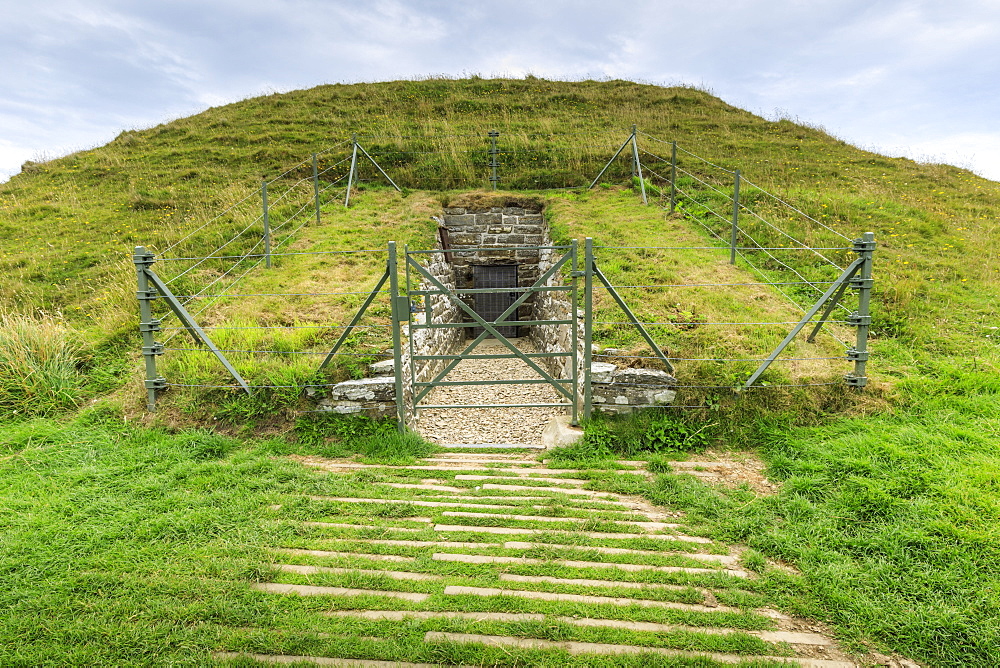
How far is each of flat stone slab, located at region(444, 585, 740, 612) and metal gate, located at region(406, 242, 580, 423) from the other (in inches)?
91.2

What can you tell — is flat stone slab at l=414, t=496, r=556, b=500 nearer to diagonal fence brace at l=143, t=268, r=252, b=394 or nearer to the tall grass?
diagonal fence brace at l=143, t=268, r=252, b=394

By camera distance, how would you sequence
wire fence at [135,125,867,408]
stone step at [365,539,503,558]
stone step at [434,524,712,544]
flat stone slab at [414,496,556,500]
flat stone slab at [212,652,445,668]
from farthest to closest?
wire fence at [135,125,867,408]
flat stone slab at [414,496,556,500]
stone step at [434,524,712,544]
stone step at [365,539,503,558]
flat stone slab at [212,652,445,668]

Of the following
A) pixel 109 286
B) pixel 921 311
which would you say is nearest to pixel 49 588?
pixel 109 286

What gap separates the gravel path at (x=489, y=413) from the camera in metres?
6.70

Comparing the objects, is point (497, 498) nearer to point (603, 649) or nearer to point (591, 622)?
point (591, 622)

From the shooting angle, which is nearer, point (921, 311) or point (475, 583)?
point (475, 583)

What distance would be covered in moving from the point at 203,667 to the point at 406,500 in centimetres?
192

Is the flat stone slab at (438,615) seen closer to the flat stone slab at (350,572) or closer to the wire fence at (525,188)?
the flat stone slab at (350,572)

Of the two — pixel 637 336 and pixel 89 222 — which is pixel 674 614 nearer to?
pixel 637 336

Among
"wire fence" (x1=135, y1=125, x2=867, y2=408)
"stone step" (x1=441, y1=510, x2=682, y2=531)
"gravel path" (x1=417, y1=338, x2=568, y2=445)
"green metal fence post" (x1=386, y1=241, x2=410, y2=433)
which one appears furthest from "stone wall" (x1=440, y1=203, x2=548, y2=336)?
"stone step" (x1=441, y1=510, x2=682, y2=531)

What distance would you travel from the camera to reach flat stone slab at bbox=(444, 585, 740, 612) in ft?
10.2

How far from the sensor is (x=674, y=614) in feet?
9.91

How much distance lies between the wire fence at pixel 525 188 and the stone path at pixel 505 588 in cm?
215

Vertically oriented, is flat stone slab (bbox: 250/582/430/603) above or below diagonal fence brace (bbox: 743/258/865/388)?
below
